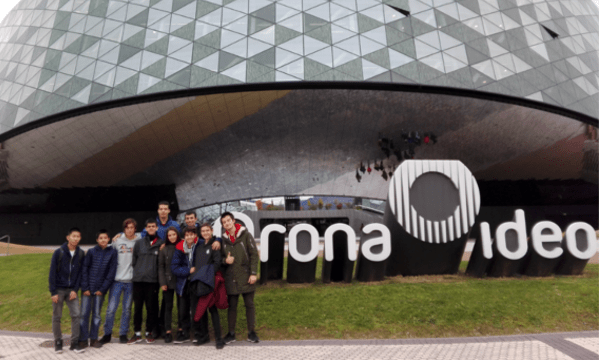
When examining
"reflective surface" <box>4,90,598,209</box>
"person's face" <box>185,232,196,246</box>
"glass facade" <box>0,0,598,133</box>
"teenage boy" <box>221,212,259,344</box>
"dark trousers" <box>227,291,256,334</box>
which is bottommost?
"dark trousers" <box>227,291,256,334</box>

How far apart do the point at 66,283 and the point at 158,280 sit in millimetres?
1201

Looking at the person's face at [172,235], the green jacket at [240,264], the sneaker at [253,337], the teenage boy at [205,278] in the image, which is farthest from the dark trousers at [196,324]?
the person's face at [172,235]

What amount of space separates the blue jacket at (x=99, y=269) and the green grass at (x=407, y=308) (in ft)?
3.82

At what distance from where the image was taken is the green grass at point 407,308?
5.50 meters

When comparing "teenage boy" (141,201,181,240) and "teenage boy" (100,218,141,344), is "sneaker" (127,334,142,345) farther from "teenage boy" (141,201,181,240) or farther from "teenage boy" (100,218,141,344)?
"teenage boy" (141,201,181,240)

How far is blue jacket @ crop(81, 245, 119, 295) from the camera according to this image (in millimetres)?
5055

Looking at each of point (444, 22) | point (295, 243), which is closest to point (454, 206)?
point (295, 243)

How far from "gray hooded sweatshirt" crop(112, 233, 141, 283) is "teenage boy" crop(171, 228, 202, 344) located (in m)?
0.73

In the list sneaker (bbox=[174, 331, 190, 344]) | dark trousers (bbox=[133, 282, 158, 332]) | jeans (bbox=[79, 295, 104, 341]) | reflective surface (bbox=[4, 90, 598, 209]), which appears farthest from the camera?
reflective surface (bbox=[4, 90, 598, 209])

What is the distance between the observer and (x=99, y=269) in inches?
201

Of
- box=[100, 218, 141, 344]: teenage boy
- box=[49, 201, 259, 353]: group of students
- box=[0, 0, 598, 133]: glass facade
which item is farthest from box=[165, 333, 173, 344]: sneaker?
box=[0, 0, 598, 133]: glass facade

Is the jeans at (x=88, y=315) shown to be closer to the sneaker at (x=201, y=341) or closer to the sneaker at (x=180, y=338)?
the sneaker at (x=180, y=338)

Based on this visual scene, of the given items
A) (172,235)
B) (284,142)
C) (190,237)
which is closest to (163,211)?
(172,235)

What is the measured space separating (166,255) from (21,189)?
79.6ft
